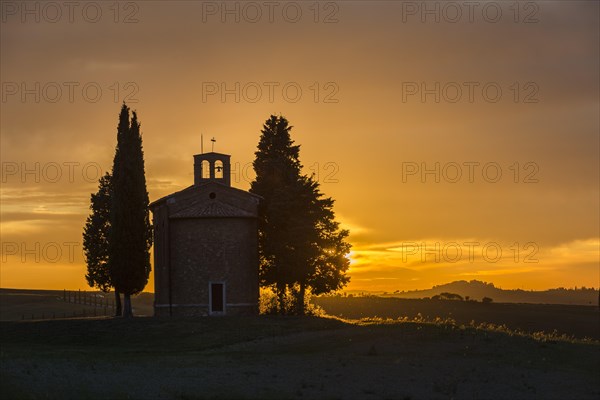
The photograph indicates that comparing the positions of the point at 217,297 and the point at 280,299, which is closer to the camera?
the point at 217,297

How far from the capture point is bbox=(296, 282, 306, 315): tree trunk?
214 feet

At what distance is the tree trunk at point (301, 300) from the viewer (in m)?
65.2

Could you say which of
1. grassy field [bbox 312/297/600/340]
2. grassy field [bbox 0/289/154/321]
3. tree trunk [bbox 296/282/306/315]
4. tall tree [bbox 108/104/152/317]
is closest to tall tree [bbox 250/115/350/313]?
tree trunk [bbox 296/282/306/315]

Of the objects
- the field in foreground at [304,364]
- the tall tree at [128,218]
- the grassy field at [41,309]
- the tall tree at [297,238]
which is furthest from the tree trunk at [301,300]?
the grassy field at [41,309]

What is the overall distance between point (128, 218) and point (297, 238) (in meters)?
12.7

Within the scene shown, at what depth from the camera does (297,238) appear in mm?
64875

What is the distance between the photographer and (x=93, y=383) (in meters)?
33.7

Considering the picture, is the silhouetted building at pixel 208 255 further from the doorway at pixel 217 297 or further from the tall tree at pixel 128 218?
the tall tree at pixel 128 218

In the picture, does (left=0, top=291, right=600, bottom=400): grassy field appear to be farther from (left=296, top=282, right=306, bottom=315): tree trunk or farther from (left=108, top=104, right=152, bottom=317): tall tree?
(left=296, top=282, right=306, bottom=315): tree trunk

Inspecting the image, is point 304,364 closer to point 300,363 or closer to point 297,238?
point 300,363

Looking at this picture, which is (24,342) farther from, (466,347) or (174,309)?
(466,347)

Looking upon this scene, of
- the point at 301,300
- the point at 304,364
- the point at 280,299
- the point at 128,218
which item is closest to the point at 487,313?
the point at 301,300

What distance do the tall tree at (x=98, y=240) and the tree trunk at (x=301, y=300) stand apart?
18.2 m

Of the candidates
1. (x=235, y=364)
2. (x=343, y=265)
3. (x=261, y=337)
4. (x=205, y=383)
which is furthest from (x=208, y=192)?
(x=205, y=383)
